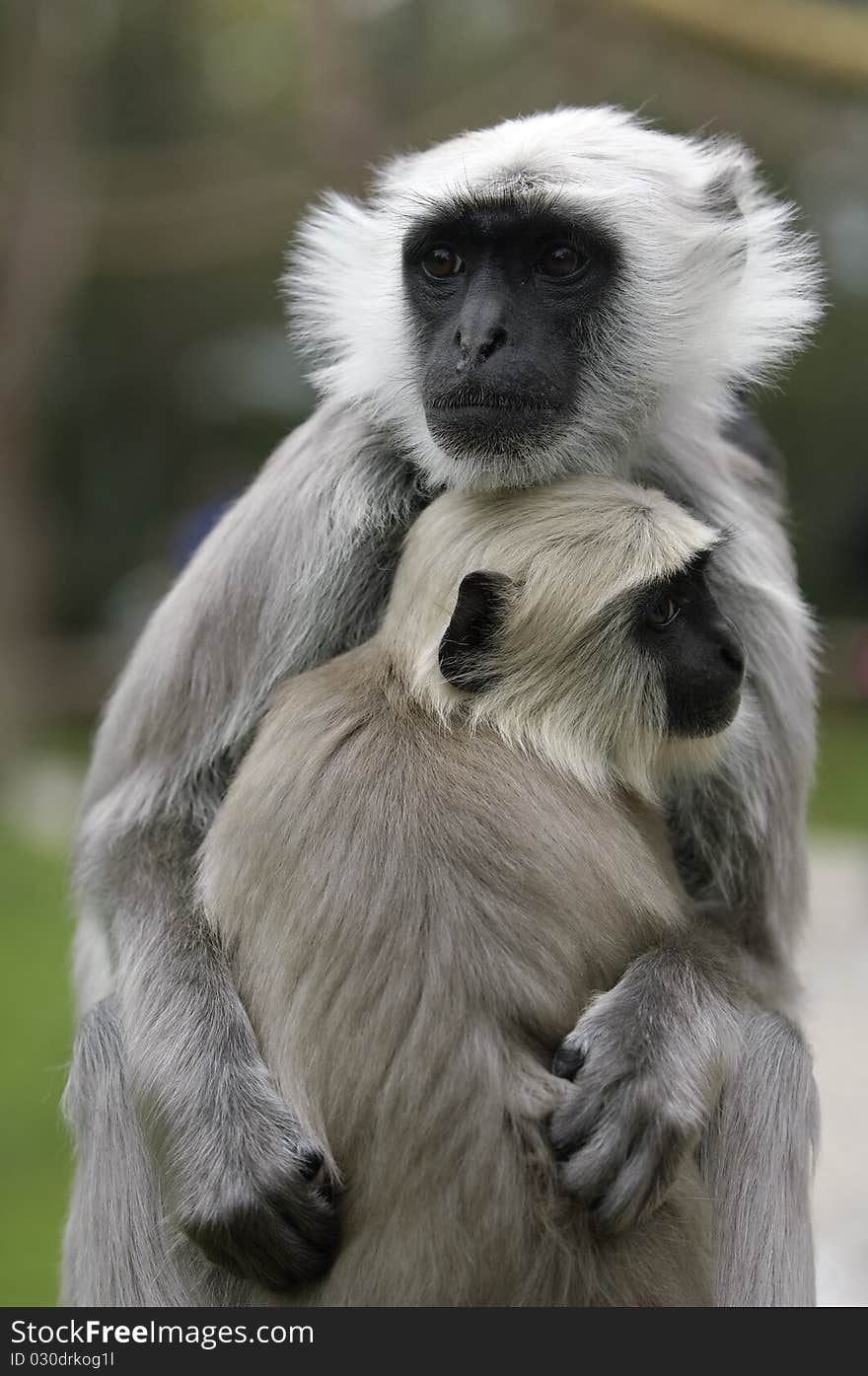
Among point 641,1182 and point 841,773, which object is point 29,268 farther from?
point 641,1182

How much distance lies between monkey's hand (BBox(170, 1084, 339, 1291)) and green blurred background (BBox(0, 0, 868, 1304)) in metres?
3.80

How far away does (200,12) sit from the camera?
68.2 feet

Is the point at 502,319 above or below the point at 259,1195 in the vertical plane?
above

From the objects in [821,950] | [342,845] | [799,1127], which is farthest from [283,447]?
[821,950]

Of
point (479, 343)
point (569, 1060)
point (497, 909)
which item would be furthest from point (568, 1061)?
point (479, 343)

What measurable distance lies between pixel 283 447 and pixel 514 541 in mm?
1387

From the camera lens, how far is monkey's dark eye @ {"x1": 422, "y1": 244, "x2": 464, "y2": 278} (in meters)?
4.55

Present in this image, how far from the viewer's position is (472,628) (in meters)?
3.87

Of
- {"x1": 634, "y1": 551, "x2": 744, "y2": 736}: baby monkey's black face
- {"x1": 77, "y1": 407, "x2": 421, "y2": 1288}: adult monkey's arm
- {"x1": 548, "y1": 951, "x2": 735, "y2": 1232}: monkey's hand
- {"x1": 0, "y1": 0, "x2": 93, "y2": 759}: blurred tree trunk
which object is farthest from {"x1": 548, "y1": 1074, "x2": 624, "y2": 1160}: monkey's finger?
{"x1": 0, "y1": 0, "x2": 93, "y2": 759}: blurred tree trunk

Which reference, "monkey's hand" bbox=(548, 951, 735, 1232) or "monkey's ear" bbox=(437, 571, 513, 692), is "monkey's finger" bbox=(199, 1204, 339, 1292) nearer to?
"monkey's hand" bbox=(548, 951, 735, 1232)

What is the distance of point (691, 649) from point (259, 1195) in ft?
5.42

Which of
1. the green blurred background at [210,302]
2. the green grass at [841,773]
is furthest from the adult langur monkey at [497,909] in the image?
the green grass at [841,773]

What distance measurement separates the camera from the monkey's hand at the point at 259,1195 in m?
3.60
